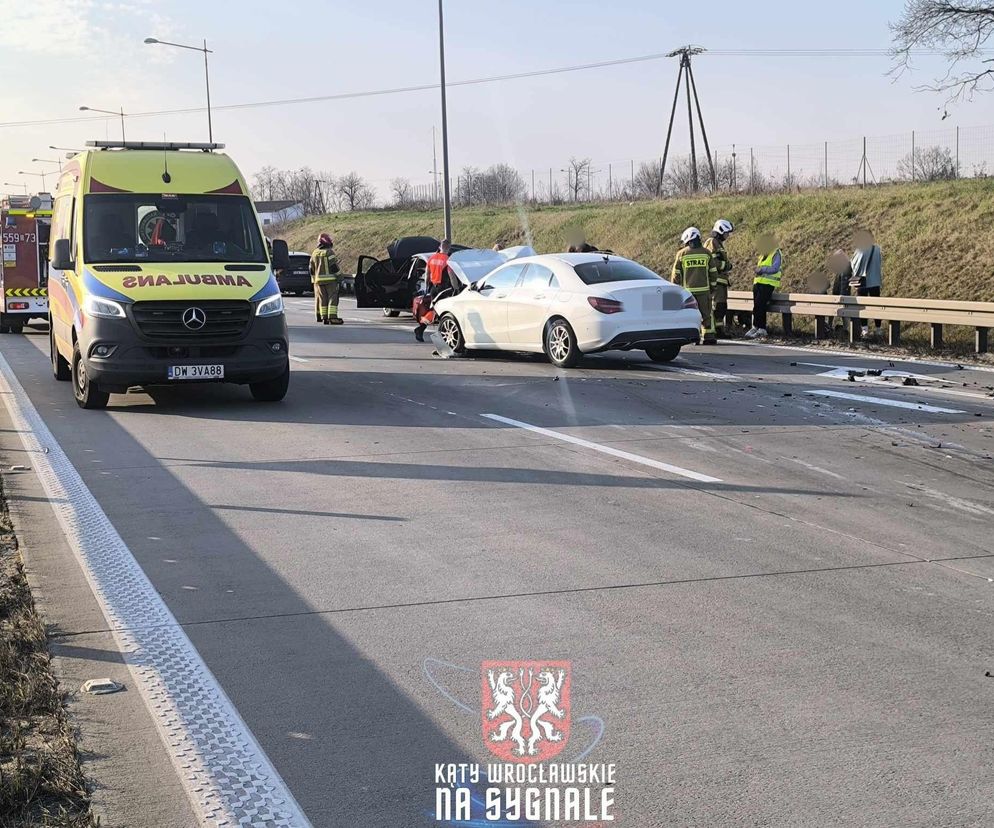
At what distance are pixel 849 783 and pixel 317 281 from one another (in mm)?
23921

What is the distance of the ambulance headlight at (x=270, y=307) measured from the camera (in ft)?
43.9

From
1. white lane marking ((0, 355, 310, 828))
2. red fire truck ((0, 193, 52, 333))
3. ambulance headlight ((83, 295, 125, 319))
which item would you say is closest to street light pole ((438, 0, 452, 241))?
red fire truck ((0, 193, 52, 333))

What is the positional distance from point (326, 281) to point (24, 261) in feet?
21.5

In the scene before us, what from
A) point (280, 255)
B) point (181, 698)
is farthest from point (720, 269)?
point (181, 698)

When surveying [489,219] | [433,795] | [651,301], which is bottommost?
[433,795]

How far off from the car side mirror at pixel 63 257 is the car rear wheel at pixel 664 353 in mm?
7442

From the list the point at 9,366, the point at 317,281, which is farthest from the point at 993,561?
the point at 317,281

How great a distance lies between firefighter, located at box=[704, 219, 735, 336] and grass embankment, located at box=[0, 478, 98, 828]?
16.3 metres

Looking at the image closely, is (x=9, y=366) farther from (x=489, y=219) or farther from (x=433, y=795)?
(x=489, y=219)

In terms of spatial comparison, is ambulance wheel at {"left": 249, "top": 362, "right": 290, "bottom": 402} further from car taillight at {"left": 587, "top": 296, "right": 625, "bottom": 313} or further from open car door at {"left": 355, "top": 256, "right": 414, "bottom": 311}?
open car door at {"left": 355, "top": 256, "right": 414, "bottom": 311}

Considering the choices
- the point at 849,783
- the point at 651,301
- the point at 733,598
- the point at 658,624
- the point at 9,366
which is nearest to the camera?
the point at 849,783

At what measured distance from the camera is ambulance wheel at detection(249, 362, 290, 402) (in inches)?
544

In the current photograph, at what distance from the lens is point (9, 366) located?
737 inches

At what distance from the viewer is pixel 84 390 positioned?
1338 cm
